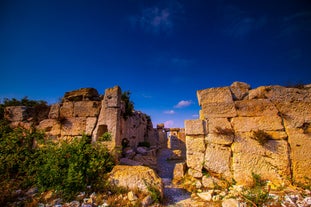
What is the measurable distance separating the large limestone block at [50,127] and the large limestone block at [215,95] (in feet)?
17.6

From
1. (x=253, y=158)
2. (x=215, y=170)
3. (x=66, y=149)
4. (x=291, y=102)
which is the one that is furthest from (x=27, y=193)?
(x=291, y=102)

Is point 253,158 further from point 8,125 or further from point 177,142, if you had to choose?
point 177,142

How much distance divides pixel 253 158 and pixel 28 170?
637 centimetres

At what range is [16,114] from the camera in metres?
6.16

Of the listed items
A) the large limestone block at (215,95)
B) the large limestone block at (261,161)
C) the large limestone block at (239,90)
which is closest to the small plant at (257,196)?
the large limestone block at (261,161)

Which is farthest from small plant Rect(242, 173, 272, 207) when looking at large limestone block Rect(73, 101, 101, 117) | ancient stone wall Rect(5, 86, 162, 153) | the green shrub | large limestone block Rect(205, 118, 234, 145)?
large limestone block Rect(73, 101, 101, 117)

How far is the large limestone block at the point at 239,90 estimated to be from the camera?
4588mm

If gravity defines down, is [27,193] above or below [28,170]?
below

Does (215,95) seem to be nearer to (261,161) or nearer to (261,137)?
(261,137)

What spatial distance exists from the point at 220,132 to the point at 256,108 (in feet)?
4.04

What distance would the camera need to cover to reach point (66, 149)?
4.17 meters

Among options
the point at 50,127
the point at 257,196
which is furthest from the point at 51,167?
the point at 257,196

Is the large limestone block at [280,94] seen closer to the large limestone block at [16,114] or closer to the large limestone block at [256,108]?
the large limestone block at [256,108]

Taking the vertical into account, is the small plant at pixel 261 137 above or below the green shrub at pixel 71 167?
above
